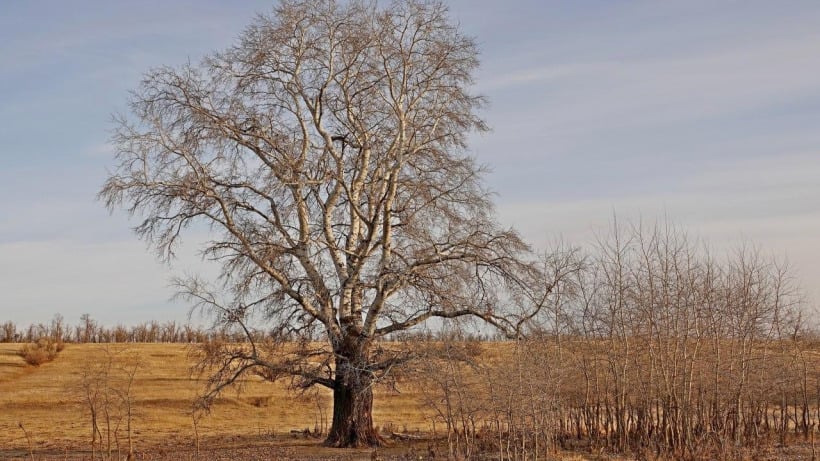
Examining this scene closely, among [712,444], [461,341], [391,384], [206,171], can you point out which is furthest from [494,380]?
[206,171]

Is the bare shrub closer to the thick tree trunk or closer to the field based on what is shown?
the field

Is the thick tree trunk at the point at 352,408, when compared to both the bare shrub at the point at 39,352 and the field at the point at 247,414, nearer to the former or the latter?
the field at the point at 247,414

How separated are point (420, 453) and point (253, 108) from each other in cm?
1124

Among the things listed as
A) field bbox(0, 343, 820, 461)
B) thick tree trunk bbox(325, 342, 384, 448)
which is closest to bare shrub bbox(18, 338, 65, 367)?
field bbox(0, 343, 820, 461)

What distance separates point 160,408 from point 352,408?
1605 centimetres

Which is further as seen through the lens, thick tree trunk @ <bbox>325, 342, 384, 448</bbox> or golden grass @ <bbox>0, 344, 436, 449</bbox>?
golden grass @ <bbox>0, 344, 436, 449</bbox>

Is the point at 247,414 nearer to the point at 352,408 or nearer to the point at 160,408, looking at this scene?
the point at 160,408

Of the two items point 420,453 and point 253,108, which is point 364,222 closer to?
point 253,108

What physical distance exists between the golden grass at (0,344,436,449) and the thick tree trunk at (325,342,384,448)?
4.30 feet

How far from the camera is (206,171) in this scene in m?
26.0

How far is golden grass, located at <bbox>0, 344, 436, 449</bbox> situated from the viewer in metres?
31.9

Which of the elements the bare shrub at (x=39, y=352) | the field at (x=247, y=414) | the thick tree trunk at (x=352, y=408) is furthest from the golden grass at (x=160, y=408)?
the thick tree trunk at (x=352, y=408)

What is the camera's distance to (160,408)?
39.4 metres

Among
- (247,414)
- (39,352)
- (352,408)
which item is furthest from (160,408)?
(39,352)
